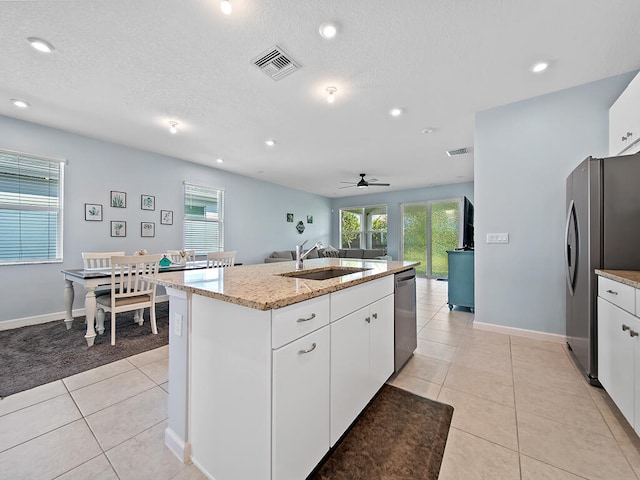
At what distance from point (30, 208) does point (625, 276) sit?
6.00 m

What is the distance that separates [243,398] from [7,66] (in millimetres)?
3430

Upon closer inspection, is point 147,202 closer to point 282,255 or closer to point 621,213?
point 282,255

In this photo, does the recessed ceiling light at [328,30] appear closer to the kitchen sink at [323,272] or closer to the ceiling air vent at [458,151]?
the kitchen sink at [323,272]

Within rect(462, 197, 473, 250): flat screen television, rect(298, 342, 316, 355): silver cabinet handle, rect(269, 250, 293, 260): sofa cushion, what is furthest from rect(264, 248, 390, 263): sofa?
rect(298, 342, 316, 355): silver cabinet handle

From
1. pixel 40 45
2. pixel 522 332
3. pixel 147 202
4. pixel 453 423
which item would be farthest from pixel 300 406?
pixel 147 202

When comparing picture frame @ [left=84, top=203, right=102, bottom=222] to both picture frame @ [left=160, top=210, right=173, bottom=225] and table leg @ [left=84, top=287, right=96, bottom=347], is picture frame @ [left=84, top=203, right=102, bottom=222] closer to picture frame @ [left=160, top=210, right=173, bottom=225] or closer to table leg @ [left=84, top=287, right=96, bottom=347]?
picture frame @ [left=160, top=210, right=173, bottom=225]

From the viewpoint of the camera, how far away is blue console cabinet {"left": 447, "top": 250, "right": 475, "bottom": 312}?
3793 mm

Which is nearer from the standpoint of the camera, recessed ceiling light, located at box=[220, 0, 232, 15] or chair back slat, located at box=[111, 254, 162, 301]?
recessed ceiling light, located at box=[220, 0, 232, 15]

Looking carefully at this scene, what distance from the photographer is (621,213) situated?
178 centimetres

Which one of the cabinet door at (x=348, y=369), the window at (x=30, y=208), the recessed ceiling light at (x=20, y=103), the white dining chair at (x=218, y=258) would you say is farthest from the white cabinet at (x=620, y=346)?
the window at (x=30, y=208)

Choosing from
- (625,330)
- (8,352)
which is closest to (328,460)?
(625,330)

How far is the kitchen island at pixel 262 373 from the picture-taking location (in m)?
0.96

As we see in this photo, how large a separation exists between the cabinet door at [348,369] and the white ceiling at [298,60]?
2.01 m

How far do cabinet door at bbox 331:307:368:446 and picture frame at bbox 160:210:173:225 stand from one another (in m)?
4.43
